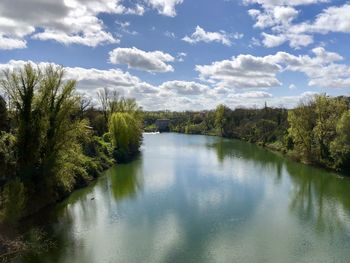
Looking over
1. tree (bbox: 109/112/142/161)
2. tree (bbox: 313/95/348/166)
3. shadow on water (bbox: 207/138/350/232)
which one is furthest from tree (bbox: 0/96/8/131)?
tree (bbox: 313/95/348/166)

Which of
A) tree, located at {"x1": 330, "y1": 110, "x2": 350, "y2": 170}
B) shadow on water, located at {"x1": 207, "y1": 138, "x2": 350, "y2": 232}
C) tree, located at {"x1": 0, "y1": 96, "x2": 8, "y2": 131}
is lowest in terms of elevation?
shadow on water, located at {"x1": 207, "y1": 138, "x2": 350, "y2": 232}

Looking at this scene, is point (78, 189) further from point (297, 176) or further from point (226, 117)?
point (226, 117)

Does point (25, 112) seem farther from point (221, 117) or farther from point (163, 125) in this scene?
point (163, 125)

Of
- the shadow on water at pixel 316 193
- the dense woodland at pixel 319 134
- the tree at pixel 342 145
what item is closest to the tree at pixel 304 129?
the dense woodland at pixel 319 134

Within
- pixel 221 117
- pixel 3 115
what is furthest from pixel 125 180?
pixel 221 117

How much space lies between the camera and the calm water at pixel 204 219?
17000 millimetres

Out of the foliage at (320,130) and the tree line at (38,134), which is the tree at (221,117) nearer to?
the foliage at (320,130)

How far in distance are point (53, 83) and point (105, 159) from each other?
19.7 m

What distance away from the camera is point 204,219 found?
2186cm

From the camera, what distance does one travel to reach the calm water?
17.0m

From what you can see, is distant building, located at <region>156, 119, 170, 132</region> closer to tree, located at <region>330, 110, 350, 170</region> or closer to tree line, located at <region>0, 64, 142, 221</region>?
tree, located at <region>330, 110, 350, 170</region>

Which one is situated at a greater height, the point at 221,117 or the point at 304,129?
the point at 221,117

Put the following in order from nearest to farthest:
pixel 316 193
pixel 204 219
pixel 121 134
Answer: pixel 204 219 → pixel 316 193 → pixel 121 134

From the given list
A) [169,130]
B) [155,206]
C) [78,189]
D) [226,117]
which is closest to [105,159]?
[78,189]
